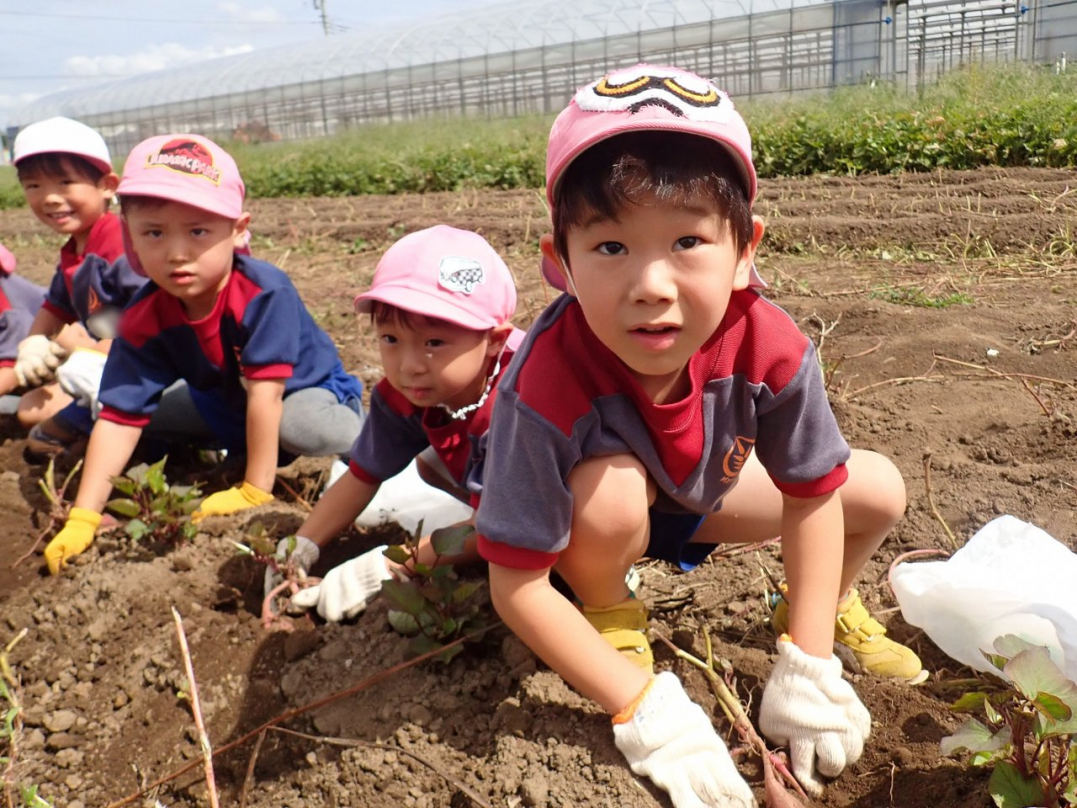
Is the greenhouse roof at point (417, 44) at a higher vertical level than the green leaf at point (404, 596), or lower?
higher

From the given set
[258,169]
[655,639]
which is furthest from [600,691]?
[258,169]

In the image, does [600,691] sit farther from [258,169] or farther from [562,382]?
[258,169]

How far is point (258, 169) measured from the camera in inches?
534

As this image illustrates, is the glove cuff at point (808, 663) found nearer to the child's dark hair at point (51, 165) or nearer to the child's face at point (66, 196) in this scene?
the child's face at point (66, 196)

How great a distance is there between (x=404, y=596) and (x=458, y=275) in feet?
2.13

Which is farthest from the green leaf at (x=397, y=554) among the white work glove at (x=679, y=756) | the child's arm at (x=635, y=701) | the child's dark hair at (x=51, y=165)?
the child's dark hair at (x=51, y=165)

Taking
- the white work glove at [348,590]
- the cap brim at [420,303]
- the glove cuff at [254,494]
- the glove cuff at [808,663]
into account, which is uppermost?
the cap brim at [420,303]

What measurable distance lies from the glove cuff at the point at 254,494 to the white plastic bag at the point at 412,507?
0.31m

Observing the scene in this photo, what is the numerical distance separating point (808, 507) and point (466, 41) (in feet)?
64.6

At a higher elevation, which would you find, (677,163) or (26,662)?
(677,163)

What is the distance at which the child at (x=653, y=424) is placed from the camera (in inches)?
52.4

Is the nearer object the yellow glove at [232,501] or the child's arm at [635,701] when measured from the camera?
the child's arm at [635,701]

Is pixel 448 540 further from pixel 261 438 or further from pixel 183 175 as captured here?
pixel 183 175

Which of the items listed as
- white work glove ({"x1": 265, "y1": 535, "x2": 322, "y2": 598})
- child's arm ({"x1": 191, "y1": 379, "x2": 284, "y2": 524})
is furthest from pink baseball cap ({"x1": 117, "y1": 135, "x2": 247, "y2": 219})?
white work glove ({"x1": 265, "y1": 535, "x2": 322, "y2": 598})
